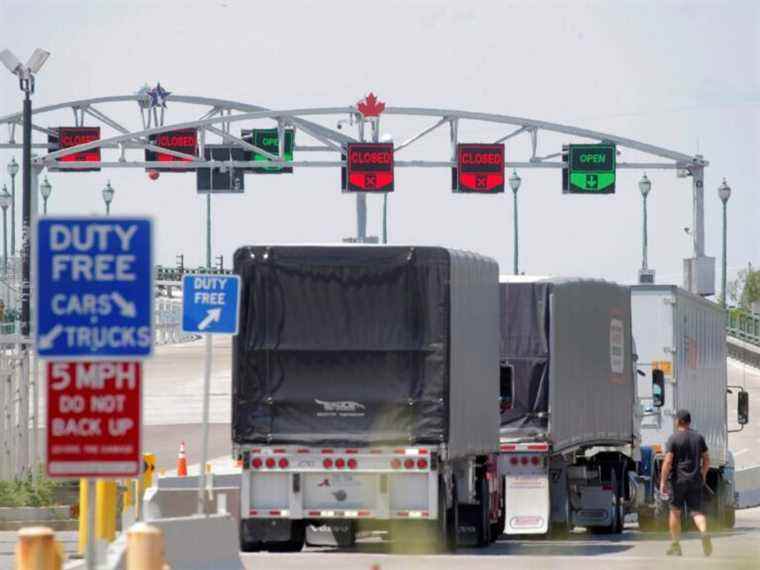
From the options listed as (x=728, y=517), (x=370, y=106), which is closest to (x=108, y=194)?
(x=370, y=106)

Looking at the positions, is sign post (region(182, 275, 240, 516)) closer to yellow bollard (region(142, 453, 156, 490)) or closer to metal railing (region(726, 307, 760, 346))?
yellow bollard (region(142, 453, 156, 490))

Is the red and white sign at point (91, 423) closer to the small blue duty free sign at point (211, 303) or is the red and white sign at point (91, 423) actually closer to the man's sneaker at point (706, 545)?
the small blue duty free sign at point (211, 303)

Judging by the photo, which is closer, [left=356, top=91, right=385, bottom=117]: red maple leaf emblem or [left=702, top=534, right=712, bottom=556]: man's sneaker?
[left=702, top=534, right=712, bottom=556]: man's sneaker

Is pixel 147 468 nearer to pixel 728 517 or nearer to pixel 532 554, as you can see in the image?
pixel 532 554

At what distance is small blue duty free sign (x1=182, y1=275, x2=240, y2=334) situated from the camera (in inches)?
957

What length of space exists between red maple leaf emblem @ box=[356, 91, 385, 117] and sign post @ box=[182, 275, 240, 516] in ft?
139

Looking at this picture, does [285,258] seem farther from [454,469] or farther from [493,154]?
[493,154]

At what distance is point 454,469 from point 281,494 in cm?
216

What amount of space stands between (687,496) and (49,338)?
51.1 feet

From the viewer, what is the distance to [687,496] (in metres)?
25.5

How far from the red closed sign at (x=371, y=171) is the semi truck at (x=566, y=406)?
35.3 metres

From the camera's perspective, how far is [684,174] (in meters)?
72.0

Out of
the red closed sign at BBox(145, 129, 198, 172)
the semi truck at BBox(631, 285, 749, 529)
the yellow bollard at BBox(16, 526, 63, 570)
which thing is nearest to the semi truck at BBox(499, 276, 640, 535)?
the semi truck at BBox(631, 285, 749, 529)

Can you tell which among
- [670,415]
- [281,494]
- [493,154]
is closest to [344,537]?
[281,494]
